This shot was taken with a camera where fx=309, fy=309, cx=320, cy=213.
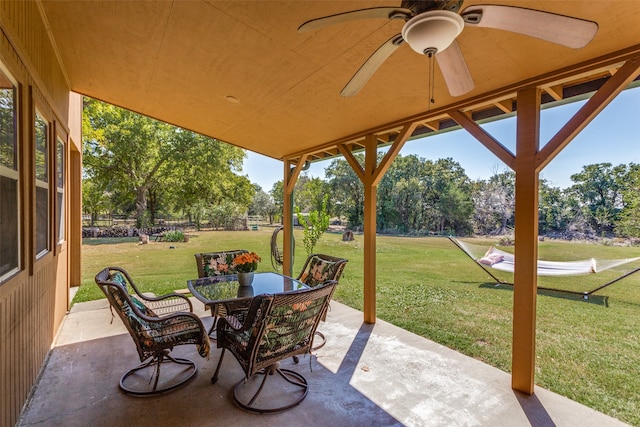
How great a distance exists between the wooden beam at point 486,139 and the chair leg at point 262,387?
2.68 m

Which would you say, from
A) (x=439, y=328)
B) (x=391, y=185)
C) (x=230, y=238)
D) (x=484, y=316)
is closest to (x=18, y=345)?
(x=439, y=328)

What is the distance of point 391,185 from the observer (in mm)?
13992

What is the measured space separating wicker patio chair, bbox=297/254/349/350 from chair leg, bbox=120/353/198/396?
1.31 metres

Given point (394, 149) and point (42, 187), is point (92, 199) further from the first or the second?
point (394, 149)

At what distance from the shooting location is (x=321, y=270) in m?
3.95

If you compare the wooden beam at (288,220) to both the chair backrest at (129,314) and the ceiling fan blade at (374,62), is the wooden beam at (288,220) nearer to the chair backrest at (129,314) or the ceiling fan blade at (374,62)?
the chair backrest at (129,314)

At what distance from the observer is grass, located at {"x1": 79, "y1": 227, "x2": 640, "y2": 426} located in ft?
10.7

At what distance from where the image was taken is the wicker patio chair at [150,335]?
8.04 feet

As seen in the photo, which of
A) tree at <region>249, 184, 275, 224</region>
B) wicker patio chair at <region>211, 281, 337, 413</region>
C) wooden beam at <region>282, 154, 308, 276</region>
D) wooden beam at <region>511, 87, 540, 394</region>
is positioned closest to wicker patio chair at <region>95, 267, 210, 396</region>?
wicker patio chair at <region>211, 281, 337, 413</region>

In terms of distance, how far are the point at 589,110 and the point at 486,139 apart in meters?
0.77

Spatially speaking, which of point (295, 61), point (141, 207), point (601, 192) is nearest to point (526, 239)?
point (295, 61)

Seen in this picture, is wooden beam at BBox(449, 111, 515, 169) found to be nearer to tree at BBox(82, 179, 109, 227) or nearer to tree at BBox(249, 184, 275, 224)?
tree at BBox(82, 179, 109, 227)

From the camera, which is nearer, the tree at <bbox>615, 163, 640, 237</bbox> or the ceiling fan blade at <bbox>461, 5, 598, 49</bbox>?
the ceiling fan blade at <bbox>461, 5, 598, 49</bbox>

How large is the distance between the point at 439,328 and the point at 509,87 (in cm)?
324
